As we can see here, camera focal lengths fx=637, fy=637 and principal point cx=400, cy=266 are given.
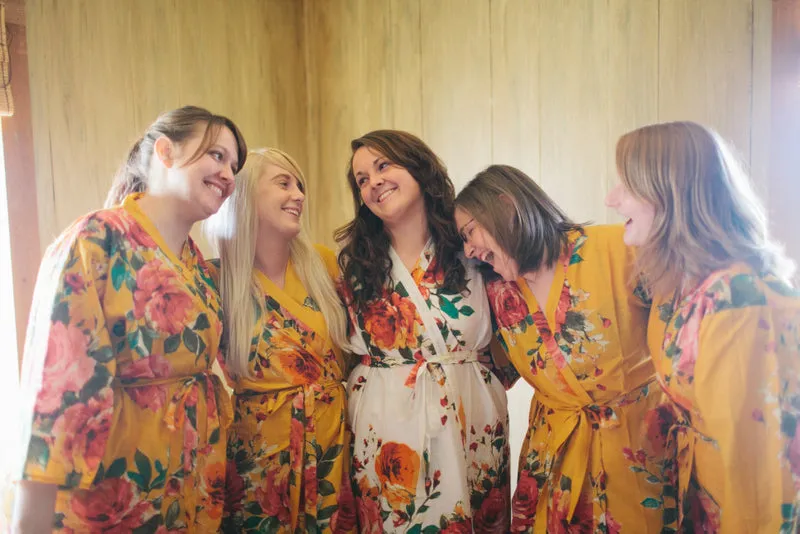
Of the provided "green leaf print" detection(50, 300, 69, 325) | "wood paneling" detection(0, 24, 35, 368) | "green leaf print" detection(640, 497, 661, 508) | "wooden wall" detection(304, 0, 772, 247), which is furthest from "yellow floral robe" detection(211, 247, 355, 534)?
"wooden wall" detection(304, 0, 772, 247)

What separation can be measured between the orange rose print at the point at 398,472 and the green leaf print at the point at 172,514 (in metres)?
0.45

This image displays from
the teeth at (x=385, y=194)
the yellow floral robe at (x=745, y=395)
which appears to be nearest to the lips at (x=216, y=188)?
the teeth at (x=385, y=194)

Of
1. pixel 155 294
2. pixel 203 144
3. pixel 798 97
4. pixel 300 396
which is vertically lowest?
pixel 300 396

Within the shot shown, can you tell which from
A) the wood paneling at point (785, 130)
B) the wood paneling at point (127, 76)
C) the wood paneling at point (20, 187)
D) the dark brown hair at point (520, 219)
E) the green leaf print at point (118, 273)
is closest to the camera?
the green leaf print at point (118, 273)

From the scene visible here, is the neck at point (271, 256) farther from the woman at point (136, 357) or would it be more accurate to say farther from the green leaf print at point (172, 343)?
the green leaf print at point (172, 343)

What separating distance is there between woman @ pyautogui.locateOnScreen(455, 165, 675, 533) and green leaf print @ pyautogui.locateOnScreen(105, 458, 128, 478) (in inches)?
32.0

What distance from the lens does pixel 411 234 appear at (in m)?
1.55

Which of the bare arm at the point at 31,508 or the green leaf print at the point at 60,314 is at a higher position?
the green leaf print at the point at 60,314

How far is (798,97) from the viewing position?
1648mm

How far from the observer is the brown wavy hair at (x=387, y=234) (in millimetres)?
1512

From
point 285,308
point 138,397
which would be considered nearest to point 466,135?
point 285,308

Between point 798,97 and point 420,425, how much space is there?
1285mm

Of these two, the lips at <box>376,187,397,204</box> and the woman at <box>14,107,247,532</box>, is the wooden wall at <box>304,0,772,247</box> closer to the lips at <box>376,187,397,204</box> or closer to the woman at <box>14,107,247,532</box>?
the lips at <box>376,187,397,204</box>

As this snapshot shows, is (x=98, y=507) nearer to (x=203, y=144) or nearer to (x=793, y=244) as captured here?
(x=203, y=144)
